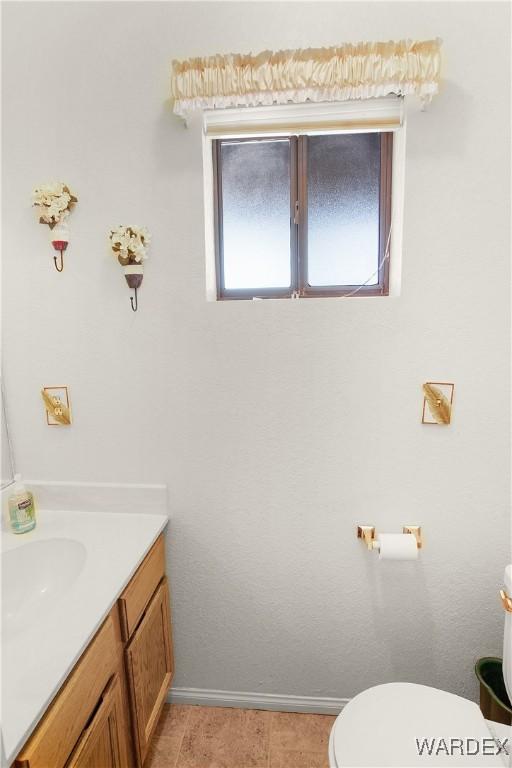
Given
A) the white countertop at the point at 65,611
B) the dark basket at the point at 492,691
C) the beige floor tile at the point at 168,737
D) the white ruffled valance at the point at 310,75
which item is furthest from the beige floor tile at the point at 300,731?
the white ruffled valance at the point at 310,75

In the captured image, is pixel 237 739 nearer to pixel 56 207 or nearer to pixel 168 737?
pixel 168 737

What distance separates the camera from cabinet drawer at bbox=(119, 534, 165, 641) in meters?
1.17

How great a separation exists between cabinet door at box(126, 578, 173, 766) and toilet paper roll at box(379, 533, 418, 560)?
2.55ft

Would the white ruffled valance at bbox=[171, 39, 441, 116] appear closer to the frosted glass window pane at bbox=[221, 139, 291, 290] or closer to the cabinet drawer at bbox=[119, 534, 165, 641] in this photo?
the frosted glass window pane at bbox=[221, 139, 291, 290]

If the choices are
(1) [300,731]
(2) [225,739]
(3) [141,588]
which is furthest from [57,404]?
(1) [300,731]

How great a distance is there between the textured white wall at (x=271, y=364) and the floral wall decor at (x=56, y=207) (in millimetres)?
42

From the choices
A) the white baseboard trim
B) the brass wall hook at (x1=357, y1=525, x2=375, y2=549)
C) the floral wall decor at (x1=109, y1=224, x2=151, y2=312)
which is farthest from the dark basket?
the floral wall decor at (x1=109, y1=224, x2=151, y2=312)

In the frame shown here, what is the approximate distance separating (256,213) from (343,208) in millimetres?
309

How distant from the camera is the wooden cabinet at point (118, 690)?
861 millimetres

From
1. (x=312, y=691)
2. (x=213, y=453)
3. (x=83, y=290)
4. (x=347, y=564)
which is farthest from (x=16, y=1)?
(x=312, y=691)

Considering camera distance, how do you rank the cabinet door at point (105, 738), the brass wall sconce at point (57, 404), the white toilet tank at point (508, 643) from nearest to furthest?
the cabinet door at point (105, 738)
the white toilet tank at point (508, 643)
the brass wall sconce at point (57, 404)

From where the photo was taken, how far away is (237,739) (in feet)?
4.94

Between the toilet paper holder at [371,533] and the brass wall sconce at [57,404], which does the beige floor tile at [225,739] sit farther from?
the brass wall sconce at [57,404]

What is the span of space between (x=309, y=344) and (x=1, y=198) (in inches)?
45.4
